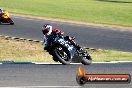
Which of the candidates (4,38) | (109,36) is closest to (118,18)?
(109,36)

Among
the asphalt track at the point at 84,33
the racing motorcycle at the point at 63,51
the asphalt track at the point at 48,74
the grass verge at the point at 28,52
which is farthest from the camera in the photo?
the asphalt track at the point at 84,33

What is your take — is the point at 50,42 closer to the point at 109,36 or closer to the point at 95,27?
the point at 109,36

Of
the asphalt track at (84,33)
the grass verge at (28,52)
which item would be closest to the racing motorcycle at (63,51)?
the grass verge at (28,52)

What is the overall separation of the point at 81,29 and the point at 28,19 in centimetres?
619

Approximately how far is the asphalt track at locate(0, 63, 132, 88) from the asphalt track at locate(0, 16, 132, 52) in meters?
10.1

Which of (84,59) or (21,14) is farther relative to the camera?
(21,14)

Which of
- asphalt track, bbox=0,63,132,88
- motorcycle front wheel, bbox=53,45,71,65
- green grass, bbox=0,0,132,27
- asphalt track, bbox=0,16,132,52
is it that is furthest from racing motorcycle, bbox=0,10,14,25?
asphalt track, bbox=0,63,132,88

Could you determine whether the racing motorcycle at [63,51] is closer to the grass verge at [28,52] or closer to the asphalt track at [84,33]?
the grass verge at [28,52]

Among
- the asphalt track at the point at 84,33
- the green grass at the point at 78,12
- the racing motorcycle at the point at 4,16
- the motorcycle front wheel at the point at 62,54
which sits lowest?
the green grass at the point at 78,12

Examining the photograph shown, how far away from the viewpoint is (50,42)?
55.4 ft

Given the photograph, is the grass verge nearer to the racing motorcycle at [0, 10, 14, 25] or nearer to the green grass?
the racing motorcycle at [0, 10, 14, 25]

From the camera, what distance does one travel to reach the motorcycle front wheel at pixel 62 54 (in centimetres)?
1691

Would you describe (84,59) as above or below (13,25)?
above

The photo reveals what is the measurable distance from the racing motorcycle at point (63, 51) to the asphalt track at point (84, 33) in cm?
927
